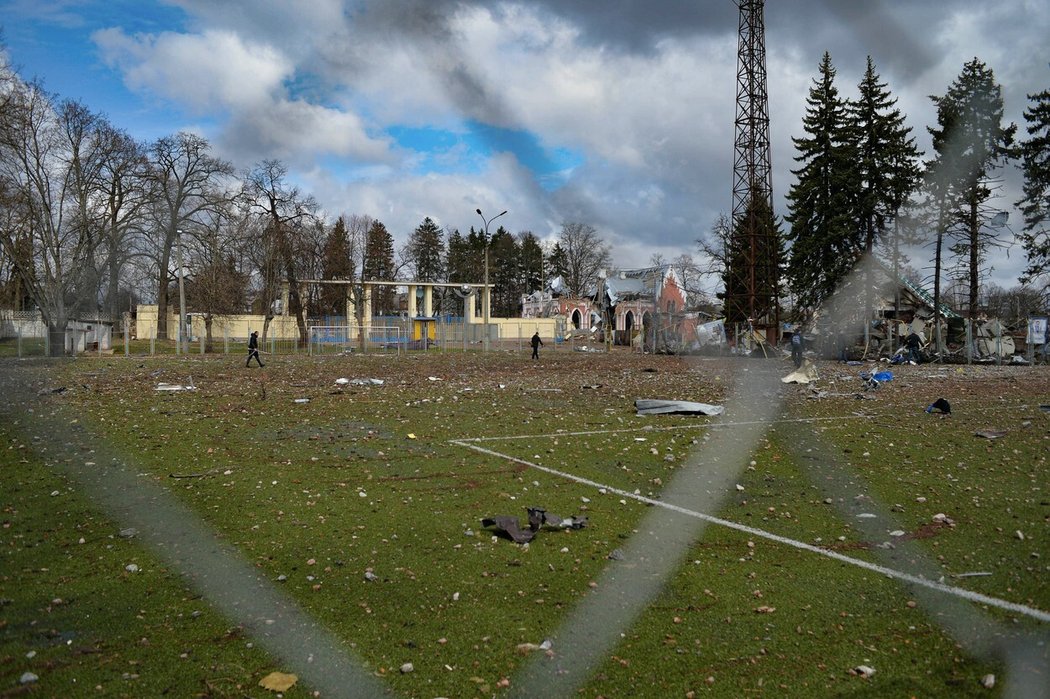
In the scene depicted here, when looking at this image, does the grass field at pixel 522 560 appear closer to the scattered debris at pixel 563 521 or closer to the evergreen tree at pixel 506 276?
the scattered debris at pixel 563 521

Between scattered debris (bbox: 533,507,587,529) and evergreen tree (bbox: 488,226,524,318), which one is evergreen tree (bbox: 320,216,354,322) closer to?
evergreen tree (bbox: 488,226,524,318)

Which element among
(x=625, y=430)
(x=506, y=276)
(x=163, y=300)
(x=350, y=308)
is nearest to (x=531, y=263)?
(x=506, y=276)

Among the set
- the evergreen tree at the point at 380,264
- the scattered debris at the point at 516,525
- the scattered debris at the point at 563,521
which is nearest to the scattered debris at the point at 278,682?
the scattered debris at the point at 516,525

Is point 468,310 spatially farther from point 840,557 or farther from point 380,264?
point 840,557

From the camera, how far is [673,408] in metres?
11.9

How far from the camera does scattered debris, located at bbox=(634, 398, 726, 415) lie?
38.6 ft

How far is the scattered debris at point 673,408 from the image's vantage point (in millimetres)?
11773

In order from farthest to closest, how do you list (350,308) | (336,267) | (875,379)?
(350,308), (336,267), (875,379)

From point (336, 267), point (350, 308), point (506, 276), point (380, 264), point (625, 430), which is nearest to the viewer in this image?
point (625, 430)

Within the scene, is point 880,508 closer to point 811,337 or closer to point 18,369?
point 18,369

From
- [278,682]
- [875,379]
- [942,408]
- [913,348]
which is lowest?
[278,682]

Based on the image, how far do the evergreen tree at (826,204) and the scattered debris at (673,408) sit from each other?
26596 mm

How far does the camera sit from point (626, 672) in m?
3.12

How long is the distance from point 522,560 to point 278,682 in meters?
1.88
